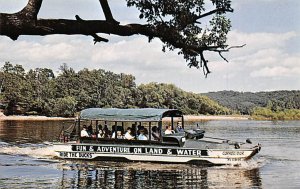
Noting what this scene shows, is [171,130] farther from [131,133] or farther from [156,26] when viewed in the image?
[156,26]

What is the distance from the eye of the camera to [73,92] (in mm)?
108500

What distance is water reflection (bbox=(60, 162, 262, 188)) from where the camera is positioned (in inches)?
722

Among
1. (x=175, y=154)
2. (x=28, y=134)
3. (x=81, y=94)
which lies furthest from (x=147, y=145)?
(x=81, y=94)

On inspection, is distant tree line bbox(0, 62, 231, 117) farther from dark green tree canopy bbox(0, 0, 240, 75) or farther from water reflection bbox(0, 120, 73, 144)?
dark green tree canopy bbox(0, 0, 240, 75)

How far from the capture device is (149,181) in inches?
752

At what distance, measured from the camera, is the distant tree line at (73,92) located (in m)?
102

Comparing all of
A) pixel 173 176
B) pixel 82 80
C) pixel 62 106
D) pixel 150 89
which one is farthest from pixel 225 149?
pixel 150 89

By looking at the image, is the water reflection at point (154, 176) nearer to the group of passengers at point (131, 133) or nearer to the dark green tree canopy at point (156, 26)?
the group of passengers at point (131, 133)

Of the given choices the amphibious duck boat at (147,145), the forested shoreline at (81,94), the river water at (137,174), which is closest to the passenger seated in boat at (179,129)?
the amphibious duck boat at (147,145)

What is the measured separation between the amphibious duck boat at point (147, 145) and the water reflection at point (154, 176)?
19.1 inches

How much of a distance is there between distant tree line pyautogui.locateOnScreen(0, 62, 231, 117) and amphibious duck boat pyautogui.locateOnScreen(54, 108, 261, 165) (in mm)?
77070

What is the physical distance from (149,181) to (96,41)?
493 inches

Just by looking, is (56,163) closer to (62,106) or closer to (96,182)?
(96,182)

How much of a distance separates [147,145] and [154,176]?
3.52m
